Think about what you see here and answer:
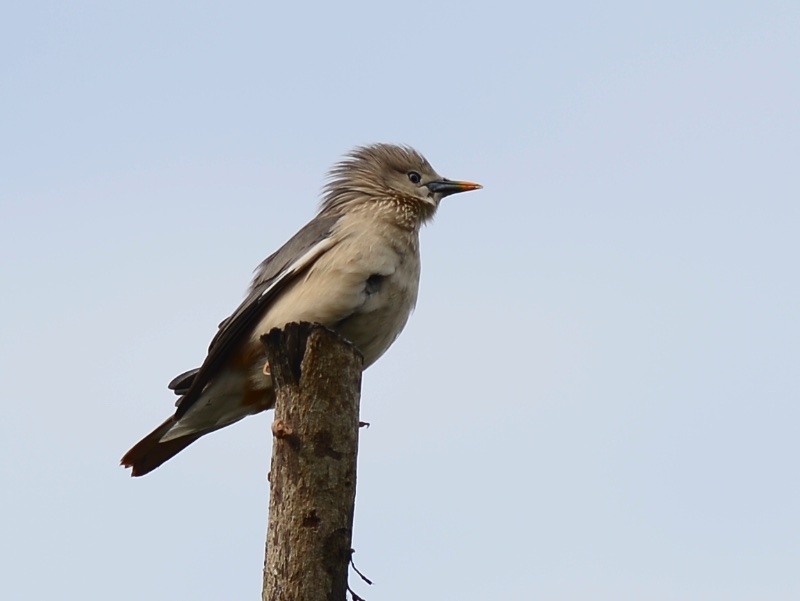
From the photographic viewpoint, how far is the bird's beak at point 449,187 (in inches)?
344

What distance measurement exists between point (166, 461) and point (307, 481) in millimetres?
2862

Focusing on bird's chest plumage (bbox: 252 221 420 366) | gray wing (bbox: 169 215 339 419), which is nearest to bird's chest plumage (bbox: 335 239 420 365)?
bird's chest plumage (bbox: 252 221 420 366)

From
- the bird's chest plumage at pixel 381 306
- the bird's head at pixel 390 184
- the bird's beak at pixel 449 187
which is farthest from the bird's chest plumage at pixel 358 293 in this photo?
the bird's beak at pixel 449 187

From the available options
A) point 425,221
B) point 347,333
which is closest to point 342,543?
point 347,333

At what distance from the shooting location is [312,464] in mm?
5094

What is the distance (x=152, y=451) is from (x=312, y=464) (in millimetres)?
2796

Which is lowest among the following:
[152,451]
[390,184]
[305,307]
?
[152,451]

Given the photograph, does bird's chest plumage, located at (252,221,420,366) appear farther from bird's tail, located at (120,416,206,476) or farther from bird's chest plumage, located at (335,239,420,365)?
bird's tail, located at (120,416,206,476)

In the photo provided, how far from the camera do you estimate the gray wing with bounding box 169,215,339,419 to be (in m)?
7.33

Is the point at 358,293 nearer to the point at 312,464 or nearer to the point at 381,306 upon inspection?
the point at 381,306

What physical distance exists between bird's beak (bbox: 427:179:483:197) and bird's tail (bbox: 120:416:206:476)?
8.33 ft

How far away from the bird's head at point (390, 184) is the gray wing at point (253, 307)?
0.77 m

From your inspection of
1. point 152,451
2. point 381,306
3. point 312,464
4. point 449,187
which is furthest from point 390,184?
point 312,464

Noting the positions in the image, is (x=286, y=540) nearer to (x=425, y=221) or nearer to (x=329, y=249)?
(x=329, y=249)
